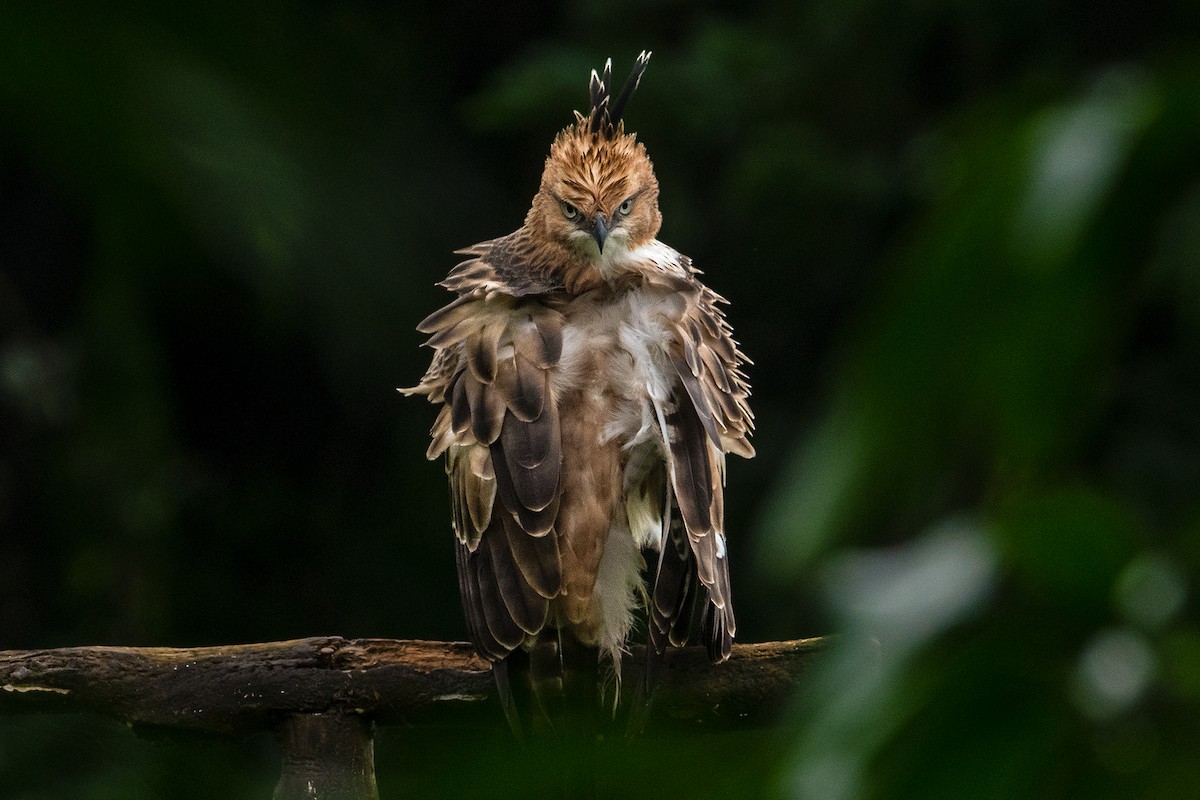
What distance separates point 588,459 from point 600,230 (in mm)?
541

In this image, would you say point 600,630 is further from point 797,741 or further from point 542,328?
point 797,741

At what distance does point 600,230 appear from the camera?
2.55 metres

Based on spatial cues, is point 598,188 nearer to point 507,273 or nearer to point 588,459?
point 507,273

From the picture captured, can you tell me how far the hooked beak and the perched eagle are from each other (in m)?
0.12

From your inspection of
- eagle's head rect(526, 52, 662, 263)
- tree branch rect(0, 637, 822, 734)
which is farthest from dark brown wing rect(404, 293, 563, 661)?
eagle's head rect(526, 52, 662, 263)

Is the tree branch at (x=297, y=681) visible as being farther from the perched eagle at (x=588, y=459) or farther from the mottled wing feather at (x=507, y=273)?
the mottled wing feather at (x=507, y=273)

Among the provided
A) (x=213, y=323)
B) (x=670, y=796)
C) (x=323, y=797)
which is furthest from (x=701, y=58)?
(x=670, y=796)

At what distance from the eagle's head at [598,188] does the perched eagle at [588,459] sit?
0.18 m

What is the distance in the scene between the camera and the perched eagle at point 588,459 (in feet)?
6.98

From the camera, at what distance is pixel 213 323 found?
19.5 feet

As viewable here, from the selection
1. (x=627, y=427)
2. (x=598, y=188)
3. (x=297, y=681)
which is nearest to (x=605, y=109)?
(x=598, y=188)

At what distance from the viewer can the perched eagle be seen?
2.13m

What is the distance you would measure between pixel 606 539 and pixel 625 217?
0.75 m

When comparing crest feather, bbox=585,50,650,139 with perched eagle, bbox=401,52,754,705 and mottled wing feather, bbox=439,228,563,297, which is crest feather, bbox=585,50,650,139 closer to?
mottled wing feather, bbox=439,228,563,297
